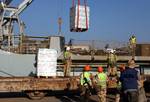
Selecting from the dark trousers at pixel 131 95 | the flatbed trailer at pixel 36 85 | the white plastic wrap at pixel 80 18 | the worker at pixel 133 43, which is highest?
the white plastic wrap at pixel 80 18

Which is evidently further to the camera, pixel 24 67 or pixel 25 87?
pixel 24 67

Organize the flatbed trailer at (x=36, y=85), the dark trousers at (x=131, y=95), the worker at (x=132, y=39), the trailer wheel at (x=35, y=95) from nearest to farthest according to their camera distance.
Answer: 1. the dark trousers at (x=131, y=95)
2. the flatbed trailer at (x=36, y=85)
3. the trailer wheel at (x=35, y=95)
4. the worker at (x=132, y=39)

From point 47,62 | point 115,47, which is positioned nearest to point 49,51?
point 47,62

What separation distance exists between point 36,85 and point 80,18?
5106 mm

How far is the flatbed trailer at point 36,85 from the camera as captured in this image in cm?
1659

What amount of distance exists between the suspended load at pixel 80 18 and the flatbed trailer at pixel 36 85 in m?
3.58

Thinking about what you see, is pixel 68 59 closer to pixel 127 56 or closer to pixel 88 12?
pixel 88 12

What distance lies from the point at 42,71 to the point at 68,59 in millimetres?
2495

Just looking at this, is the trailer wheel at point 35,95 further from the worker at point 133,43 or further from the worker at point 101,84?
the worker at point 133,43

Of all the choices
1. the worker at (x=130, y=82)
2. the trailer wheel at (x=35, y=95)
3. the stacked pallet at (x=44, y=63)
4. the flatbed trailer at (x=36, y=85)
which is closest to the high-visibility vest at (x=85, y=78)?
the flatbed trailer at (x=36, y=85)

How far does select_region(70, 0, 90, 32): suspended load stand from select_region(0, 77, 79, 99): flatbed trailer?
3.58 m

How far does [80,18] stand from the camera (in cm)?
2036

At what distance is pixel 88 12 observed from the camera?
2050 centimetres

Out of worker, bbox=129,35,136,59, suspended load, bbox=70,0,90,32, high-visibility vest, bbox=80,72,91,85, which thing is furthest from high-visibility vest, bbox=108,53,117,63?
high-visibility vest, bbox=80,72,91,85
